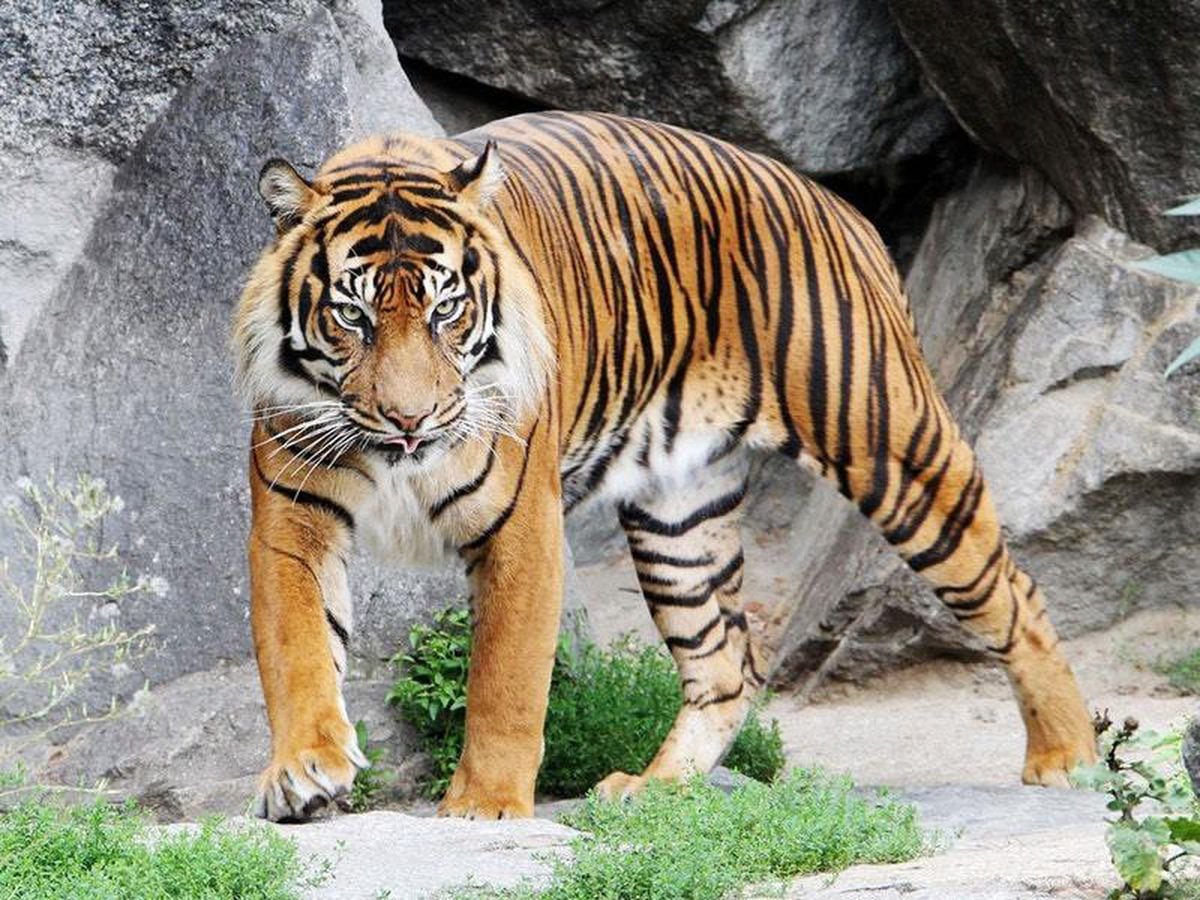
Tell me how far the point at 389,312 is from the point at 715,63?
12.0 ft

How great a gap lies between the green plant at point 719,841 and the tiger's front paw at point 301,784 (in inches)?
22.1

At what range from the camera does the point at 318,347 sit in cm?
479

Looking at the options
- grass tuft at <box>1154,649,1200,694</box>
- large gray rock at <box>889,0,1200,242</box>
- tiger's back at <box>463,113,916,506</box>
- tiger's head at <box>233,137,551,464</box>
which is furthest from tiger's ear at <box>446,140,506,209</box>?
grass tuft at <box>1154,649,1200,694</box>

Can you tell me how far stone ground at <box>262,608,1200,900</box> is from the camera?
3.85 metres

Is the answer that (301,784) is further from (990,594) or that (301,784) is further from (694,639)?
(990,594)

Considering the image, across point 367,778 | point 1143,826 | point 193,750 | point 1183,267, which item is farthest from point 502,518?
point 1183,267

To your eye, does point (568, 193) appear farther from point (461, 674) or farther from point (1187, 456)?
point (1187, 456)

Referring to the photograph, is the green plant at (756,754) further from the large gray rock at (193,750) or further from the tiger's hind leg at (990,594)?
the large gray rock at (193,750)

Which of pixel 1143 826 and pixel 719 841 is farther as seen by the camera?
pixel 719 841

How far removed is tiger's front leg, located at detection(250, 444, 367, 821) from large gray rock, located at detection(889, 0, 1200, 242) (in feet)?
11.8

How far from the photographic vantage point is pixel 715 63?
806cm

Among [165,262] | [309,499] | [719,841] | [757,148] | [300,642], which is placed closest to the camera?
[719,841]

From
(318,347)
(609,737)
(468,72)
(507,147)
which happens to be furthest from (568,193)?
(468,72)

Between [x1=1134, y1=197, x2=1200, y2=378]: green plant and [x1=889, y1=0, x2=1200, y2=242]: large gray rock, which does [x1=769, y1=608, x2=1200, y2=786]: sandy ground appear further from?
[x1=1134, y1=197, x2=1200, y2=378]: green plant
